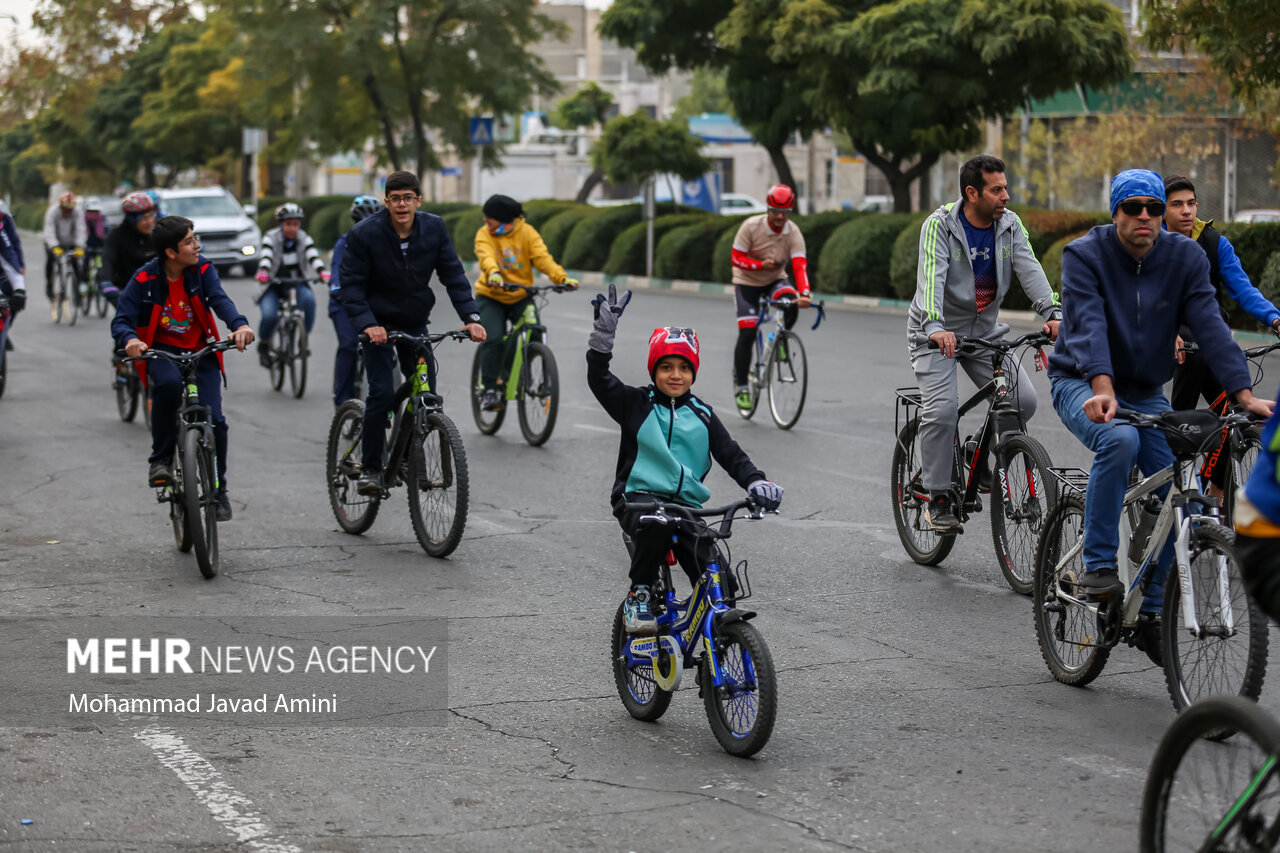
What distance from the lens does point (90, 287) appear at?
1057 inches

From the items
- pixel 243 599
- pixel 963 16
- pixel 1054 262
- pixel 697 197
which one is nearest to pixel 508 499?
pixel 243 599

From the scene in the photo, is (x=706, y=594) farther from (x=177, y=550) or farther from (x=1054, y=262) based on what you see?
(x=1054, y=262)

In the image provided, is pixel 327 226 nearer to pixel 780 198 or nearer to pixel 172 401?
pixel 780 198

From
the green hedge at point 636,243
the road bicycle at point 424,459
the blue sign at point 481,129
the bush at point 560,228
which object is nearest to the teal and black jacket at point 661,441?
the road bicycle at point 424,459

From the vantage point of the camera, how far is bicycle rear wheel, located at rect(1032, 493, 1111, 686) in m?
6.33

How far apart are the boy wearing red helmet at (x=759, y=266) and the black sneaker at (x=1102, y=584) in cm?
836

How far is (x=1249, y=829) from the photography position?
3508 mm

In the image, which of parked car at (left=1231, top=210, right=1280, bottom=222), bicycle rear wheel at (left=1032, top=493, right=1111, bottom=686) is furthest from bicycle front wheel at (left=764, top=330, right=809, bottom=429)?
parked car at (left=1231, top=210, right=1280, bottom=222)

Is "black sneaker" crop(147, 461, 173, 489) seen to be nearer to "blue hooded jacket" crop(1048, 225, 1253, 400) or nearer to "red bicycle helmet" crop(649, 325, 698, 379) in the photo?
"red bicycle helmet" crop(649, 325, 698, 379)

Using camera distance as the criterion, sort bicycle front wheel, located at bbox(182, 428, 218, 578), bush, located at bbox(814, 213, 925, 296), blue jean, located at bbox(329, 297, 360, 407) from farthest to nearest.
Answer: bush, located at bbox(814, 213, 925, 296) → blue jean, located at bbox(329, 297, 360, 407) → bicycle front wheel, located at bbox(182, 428, 218, 578)

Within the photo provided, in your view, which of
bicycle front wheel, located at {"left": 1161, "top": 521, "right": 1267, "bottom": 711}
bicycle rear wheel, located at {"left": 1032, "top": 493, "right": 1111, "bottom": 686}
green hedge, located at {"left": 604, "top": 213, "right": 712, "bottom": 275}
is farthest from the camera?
green hedge, located at {"left": 604, "top": 213, "right": 712, "bottom": 275}

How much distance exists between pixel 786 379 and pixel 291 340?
541cm

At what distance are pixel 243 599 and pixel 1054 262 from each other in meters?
17.6

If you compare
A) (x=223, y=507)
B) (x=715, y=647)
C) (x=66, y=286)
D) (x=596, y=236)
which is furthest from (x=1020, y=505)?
(x=596, y=236)
